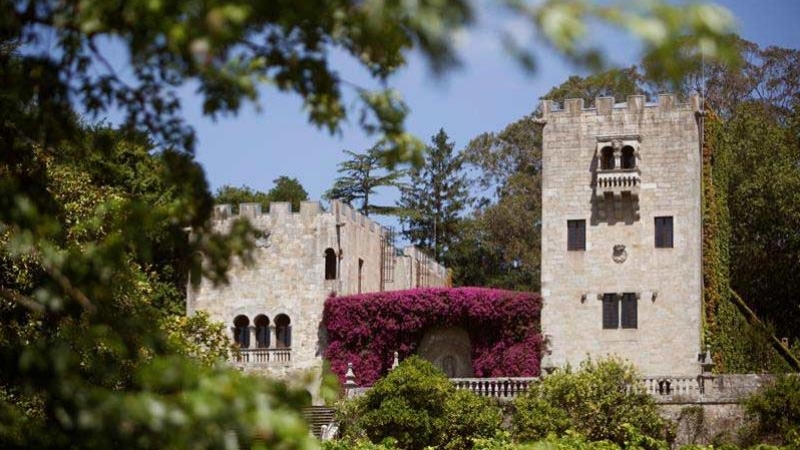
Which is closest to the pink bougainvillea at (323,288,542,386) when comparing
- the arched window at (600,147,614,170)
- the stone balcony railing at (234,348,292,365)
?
the stone balcony railing at (234,348,292,365)

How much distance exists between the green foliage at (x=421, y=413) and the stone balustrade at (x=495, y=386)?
1.39 m

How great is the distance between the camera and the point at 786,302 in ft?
168

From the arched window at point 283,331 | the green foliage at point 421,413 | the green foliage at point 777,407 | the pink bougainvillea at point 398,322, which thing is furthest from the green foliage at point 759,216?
the arched window at point 283,331

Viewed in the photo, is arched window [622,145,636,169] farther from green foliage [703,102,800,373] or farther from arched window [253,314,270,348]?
arched window [253,314,270,348]

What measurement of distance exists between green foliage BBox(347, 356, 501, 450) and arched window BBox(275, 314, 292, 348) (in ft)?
22.5

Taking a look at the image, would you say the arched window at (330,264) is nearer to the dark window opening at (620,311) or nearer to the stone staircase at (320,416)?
the stone staircase at (320,416)

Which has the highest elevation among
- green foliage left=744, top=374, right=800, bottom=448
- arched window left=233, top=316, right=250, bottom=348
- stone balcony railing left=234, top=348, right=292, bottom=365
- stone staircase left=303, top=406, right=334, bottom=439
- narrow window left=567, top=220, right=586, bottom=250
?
narrow window left=567, top=220, right=586, bottom=250

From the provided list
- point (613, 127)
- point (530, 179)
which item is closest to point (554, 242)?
point (613, 127)

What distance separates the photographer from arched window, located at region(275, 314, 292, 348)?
43.2 meters

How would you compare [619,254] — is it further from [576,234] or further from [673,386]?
[673,386]

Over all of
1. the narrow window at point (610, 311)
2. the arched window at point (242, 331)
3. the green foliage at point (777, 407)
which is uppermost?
the narrow window at point (610, 311)

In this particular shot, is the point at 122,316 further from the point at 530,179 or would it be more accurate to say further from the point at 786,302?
the point at 530,179

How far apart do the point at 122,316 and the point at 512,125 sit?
192 ft

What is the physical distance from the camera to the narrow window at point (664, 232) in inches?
1528
